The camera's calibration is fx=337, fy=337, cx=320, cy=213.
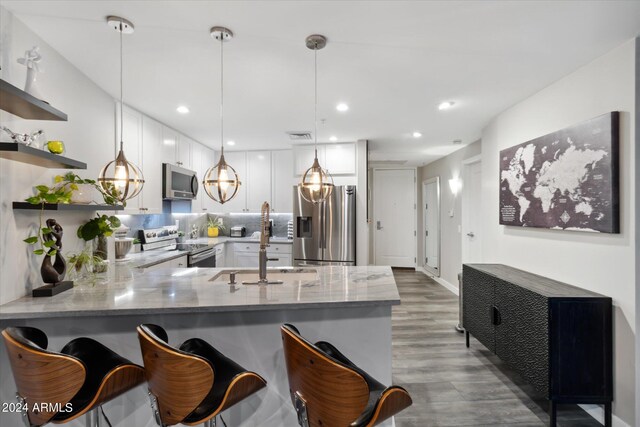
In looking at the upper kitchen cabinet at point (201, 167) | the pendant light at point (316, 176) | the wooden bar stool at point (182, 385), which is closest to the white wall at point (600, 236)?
the pendant light at point (316, 176)

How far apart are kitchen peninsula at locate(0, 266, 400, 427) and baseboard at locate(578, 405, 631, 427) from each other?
5.07ft

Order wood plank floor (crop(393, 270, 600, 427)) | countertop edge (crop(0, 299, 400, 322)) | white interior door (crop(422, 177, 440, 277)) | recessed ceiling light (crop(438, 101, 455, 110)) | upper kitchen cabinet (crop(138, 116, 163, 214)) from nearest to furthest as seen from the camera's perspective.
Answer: countertop edge (crop(0, 299, 400, 322))
wood plank floor (crop(393, 270, 600, 427))
recessed ceiling light (crop(438, 101, 455, 110))
upper kitchen cabinet (crop(138, 116, 163, 214))
white interior door (crop(422, 177, 440, 277))

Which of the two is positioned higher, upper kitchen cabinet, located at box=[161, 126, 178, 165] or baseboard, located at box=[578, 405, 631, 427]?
upper kitchen cabinet, located at box=[161, 126, 178, 165]

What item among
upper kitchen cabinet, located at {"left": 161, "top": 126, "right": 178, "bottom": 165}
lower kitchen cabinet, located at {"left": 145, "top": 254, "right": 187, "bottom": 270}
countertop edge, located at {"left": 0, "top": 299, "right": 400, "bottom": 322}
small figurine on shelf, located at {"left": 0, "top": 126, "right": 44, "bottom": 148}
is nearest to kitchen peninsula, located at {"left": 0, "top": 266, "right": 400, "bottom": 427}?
countertop edge, located at {"left": 0, "top": 299, "right": 400, "bottom": 322}

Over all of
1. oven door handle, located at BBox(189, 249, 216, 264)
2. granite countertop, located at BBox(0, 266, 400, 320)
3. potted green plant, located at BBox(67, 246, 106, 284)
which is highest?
potted green plant, located at BBox(67, 246, 106, 284)

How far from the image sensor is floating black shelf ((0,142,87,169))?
1552mm

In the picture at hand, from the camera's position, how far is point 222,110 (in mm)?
3428

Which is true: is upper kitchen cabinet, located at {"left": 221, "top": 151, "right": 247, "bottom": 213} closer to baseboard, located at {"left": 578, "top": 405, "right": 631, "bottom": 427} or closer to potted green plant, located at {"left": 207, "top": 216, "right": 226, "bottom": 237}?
potted green plant, located at {"left": 207, "top": 216, "right": 226, "bottom": 237}

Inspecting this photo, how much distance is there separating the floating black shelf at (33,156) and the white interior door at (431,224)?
580cm

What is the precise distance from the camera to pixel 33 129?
→ 196 cm

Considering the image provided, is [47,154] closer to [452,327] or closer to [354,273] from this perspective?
[354,273]

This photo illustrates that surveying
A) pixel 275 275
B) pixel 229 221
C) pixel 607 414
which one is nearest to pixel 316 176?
pixel 275 275

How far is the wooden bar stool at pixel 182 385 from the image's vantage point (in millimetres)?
1273

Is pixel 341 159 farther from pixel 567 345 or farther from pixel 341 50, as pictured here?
pixel 567 345
